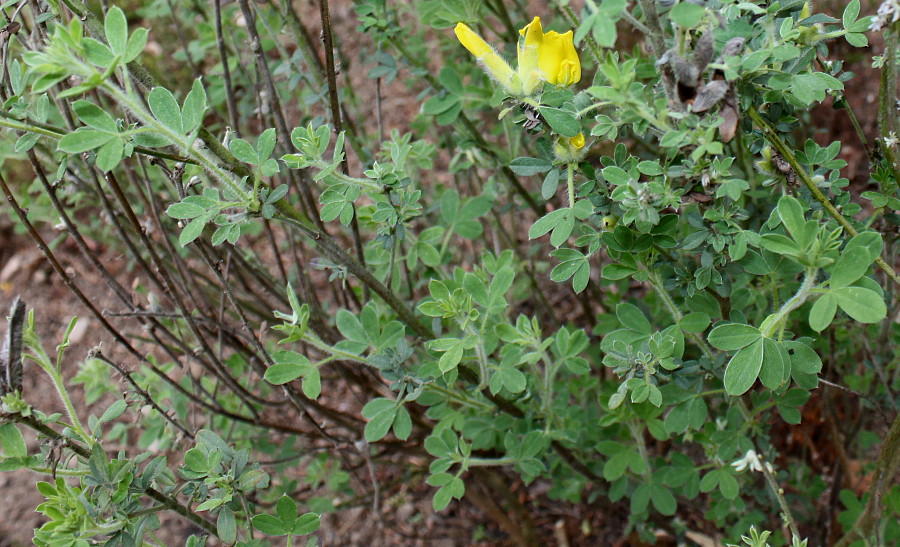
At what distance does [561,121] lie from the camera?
3.73 feet

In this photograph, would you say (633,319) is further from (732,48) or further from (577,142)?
(732,48)

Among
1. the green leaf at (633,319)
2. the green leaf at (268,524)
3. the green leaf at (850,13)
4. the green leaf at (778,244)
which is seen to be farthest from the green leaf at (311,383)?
the green leaf at (850,13)

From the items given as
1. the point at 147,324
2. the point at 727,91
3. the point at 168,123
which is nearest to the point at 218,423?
the point at 147,324

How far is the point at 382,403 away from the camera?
1.55m

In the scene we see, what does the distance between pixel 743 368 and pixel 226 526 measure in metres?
0.89

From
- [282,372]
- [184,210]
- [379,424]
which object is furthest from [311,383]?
[184,210]

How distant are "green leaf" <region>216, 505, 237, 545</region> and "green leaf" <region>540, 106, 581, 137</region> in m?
0.85

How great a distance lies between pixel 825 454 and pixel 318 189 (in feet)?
6.24

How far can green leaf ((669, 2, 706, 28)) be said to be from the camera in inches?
36.6

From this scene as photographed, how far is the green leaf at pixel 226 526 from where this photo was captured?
1.27 m

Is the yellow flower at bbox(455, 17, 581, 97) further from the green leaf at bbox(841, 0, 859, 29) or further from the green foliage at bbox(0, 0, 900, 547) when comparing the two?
the green leaf at bbox(841, 0, 859, 29)

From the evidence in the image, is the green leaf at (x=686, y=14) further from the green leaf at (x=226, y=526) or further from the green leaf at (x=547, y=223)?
the green leaf at (x=226, y=526)

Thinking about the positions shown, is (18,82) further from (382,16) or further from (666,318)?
(666,318)

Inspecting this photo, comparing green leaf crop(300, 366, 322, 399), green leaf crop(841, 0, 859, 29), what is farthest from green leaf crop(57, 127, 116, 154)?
green leaf crop(841, 0, 859, 29)
